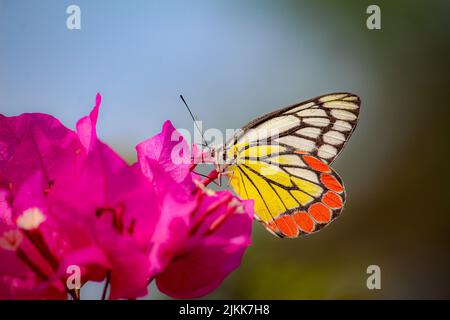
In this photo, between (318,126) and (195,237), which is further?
(318,126)

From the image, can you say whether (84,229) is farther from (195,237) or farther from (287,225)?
(287,225)

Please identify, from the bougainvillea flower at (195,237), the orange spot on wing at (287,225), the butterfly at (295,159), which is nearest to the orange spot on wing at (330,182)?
the butterfly at (295,159)

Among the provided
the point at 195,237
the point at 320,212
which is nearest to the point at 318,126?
the point at 320,212

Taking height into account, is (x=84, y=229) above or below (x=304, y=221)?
above

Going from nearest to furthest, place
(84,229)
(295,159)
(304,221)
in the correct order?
(84,229) → (304,221) → (295,159)

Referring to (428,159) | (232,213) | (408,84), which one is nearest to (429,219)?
(428,159)

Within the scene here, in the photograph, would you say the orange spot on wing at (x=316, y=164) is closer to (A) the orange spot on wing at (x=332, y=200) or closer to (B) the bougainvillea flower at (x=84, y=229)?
(A) the orange spot on wing at (x=332, y=200)

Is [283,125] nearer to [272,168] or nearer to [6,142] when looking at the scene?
[272,168]
